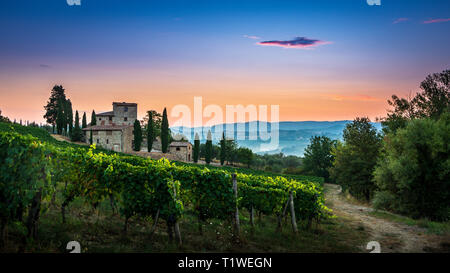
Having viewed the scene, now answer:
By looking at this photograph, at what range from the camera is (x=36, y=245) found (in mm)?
5668

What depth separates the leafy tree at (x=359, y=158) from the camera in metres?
32.6

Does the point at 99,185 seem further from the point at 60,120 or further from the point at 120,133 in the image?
Result: the point at 60,120

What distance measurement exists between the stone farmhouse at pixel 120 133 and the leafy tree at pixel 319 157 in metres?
34.8

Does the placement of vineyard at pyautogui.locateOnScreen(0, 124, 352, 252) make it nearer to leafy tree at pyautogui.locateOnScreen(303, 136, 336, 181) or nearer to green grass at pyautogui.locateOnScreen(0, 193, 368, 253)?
green grass at pyautogui.locateOnScreen(0, 193, 368, 253)

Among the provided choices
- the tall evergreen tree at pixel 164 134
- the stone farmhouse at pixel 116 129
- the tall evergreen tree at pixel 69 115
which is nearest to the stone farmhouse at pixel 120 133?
the stone farmhouse at pixel 116 129

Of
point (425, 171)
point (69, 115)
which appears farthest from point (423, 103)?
point (69, 115)

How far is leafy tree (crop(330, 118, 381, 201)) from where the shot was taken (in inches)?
1283

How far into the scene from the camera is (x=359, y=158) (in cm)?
3350

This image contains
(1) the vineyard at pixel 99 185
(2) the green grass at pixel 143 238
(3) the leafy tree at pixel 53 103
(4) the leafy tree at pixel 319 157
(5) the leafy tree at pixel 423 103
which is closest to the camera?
(1) the vineyard at pixel 99 185

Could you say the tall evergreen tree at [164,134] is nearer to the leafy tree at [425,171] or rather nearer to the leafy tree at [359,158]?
the leafy tree at [359,158]

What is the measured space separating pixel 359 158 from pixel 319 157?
1524 inches

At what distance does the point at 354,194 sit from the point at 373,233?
85.4ft
